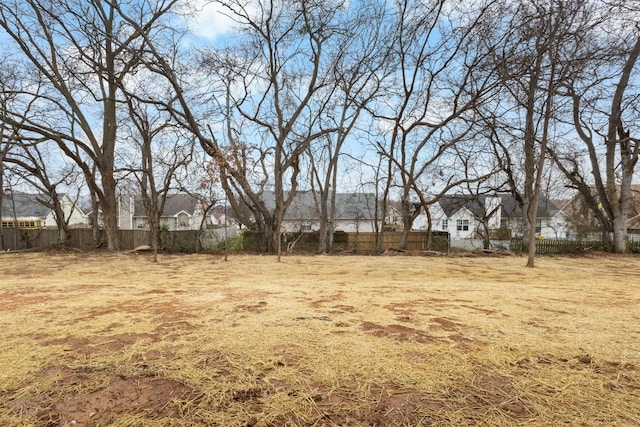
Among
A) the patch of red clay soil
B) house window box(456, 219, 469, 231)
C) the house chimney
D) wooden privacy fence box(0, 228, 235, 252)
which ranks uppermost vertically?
the house chimney

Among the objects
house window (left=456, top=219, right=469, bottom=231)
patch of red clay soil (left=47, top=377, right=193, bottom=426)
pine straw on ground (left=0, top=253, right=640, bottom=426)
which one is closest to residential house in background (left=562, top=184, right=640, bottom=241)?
house window (left=456, top=219, right=469, bottom=231)

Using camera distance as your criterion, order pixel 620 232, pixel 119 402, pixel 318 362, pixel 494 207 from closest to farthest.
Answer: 1. pixel 119 402
2. pixel 318 362
3. pixel 620 232
4. pixel 494 207

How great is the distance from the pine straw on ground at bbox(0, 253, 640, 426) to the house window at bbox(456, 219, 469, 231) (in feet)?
108

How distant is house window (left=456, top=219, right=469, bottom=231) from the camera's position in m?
35.7

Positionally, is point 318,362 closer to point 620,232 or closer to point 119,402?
point 119,402

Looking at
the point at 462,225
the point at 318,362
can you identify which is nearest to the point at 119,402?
the point at 318,362

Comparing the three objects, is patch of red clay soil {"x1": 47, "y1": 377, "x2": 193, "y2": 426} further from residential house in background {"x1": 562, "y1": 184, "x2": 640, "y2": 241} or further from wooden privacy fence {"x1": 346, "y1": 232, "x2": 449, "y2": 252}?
residential house in background {"x1": 562, "y1": 184, "x2": 640, "y2": 241}

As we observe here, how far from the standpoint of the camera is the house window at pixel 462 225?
35719 millimetres

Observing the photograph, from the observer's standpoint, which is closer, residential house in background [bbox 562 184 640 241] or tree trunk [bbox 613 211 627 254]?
tree trunk [bbox 613 211 627 254]

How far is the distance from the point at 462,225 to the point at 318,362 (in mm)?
36428

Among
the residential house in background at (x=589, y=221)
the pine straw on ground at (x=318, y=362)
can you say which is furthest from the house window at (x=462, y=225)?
the pine straw on ground at (x=318, y=362)

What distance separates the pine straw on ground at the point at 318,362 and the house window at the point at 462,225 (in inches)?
1299

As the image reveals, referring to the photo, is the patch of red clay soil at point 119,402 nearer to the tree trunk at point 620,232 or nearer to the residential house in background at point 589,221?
the tree trunk at point 620,232

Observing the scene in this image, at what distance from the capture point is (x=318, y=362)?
2277 mm
